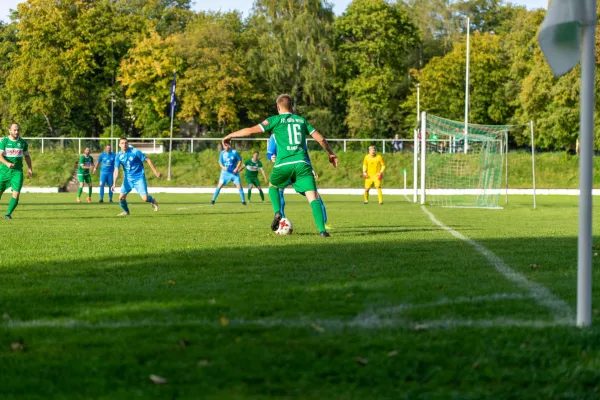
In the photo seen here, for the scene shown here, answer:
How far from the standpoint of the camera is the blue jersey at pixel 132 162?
68.2 ft

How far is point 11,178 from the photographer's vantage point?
18.1 meters

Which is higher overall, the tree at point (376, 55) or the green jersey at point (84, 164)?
the tree at point (376, 55)

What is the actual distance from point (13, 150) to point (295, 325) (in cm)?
1417

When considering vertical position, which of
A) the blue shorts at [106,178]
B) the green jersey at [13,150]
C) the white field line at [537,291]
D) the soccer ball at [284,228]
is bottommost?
the white field line at [537,291]

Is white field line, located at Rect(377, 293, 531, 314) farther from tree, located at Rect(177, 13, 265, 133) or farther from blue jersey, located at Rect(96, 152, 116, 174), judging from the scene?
tree, located at Rect(177, 13, 265, 133)

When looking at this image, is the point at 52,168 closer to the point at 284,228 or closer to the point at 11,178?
the point at 11,178

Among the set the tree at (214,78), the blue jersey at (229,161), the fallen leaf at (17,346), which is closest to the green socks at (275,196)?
the fallen leaf at (17,346)

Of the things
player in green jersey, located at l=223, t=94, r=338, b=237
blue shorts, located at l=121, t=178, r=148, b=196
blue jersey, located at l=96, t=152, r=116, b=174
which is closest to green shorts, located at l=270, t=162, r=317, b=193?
player in green jersey, located at l=223, t=94, r=338, b=237

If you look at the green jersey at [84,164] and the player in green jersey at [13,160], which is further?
the green jersey at [84,164]

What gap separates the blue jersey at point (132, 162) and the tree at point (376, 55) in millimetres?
45223

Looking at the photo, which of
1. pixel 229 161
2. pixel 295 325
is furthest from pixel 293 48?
pixel 295 325

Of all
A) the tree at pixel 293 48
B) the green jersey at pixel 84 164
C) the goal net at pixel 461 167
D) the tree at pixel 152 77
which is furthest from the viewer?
the tree at pixel 293 48

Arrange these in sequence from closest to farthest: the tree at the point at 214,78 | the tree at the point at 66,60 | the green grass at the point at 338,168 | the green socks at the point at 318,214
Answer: the green socks at the point at 318,214 → the green grass at the point at 338,168 → the tree at the point at 214,78 → the tree at the point at 66,60

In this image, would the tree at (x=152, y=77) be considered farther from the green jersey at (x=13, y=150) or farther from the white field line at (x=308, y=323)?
the white field line at (x=308, y=323)
